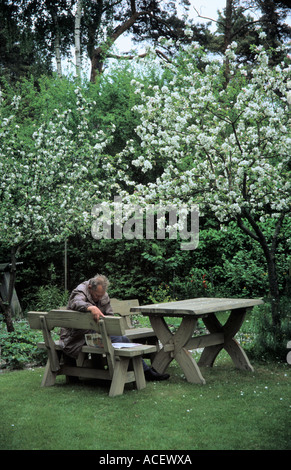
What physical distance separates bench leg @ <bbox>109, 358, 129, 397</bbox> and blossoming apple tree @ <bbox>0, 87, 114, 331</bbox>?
3575 millimetres

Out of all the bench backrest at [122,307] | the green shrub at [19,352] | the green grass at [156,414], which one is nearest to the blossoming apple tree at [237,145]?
the bench backrest at [122,307]

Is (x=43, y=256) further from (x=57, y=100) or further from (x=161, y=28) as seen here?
(x=161, y=28)

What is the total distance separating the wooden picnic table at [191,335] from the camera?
5.88 metres

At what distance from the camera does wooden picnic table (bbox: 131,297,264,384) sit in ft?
19.3

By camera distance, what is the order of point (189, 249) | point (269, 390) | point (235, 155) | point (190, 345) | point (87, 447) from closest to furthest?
1. point (87, 447)
2. point (269, 390)
3. point (190, 345)
4. point (235, 155)
5. point (189, 249)

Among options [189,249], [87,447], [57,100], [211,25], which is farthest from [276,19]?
[87,447]

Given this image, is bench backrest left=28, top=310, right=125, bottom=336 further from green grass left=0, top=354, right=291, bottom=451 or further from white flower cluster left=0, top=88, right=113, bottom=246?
white flower cluster left=0, top=88, right=113, bottom=246

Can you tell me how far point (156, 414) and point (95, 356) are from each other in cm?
152

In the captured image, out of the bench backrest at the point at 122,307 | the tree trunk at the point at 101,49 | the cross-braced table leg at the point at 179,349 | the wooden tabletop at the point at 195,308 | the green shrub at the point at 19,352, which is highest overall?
the tree trunk at the point at 101,49

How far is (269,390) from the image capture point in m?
5.55

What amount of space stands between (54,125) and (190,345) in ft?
18.5

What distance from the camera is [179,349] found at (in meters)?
5.98

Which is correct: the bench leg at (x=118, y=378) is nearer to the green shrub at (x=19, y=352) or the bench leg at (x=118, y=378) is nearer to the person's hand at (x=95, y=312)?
the person's hand at (x=95, y=312)

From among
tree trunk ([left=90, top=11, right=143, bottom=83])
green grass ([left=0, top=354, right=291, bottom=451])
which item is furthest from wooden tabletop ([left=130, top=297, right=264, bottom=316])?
tree trunk ([left=90, top=11, right=143, bottom=83])
